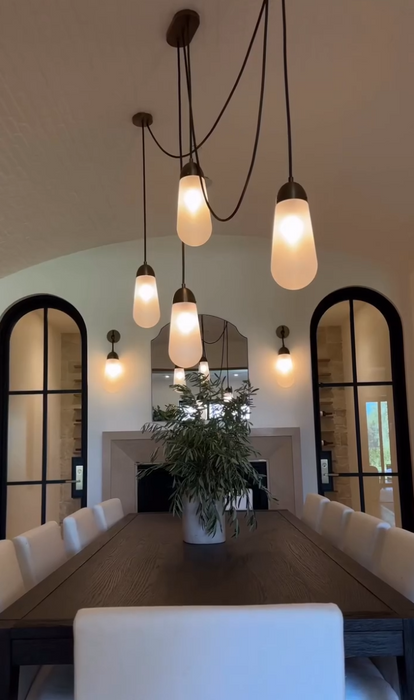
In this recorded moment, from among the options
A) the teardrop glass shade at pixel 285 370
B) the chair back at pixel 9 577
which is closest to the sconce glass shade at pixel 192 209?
the chair back at pixel 9 577

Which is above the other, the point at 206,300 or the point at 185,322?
the point at 206,300

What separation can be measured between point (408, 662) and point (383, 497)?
320 centimetres

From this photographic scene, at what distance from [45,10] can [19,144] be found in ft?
2.64

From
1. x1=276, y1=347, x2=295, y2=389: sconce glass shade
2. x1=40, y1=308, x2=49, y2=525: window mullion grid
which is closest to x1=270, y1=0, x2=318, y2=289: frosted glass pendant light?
x1=276, y1=347, x2=295, y2=389: sconce glass shade

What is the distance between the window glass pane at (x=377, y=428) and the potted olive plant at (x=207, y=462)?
7.97 ft

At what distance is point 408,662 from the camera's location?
4.06ft

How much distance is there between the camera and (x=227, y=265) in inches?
175

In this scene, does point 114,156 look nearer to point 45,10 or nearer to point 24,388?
point 45,10

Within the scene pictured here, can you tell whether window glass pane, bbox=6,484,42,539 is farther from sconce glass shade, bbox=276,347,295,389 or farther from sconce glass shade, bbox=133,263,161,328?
sconce glass shade, bbox=133,263,161,328

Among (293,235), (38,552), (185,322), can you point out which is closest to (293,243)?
(293,235)

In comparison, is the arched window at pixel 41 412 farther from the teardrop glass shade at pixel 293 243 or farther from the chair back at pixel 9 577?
the teardrop glass shade at pixel 293 243

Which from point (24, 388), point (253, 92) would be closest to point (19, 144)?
point (253, 92)

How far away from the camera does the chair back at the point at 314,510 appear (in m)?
2.81

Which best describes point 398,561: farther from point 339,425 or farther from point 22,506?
point 22,506
